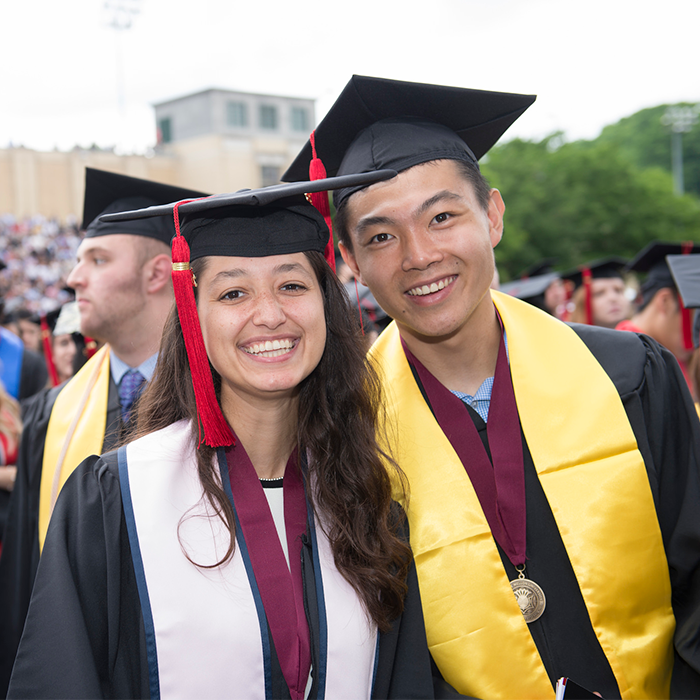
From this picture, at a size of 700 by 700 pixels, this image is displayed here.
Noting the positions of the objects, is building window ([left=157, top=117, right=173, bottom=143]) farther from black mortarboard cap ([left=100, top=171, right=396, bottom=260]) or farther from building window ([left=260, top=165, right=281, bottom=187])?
black mortarboard cap ([left=100, top=171, right=396, bottom=260])

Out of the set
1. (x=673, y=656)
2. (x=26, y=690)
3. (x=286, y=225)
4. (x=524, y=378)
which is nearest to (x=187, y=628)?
(x=26, y=690)

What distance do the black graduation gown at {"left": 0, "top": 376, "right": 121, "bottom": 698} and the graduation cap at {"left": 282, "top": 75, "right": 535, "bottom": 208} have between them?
1.31 meters

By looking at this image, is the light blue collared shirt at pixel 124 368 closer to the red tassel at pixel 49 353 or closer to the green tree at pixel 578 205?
the red tassel at pixel 49 353

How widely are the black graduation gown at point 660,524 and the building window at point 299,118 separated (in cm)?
4401

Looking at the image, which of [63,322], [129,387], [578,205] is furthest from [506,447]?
[578,205]

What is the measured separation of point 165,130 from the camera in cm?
4316

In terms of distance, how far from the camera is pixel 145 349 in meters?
2.95

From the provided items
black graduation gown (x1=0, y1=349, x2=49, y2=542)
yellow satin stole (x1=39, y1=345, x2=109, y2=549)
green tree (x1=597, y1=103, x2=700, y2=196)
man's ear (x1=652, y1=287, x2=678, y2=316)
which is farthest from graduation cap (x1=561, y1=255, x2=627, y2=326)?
green tree (x1=597, y1=103, x2=700, y2=196)

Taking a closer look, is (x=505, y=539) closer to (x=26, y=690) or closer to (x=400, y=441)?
(x=400, y=441)

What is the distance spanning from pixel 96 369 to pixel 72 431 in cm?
34

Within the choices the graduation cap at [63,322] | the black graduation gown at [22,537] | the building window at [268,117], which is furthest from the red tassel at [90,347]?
the building window at [268,117]

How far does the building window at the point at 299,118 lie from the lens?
144 feet

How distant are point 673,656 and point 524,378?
89 centimetres

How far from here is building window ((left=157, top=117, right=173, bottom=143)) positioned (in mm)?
42656
